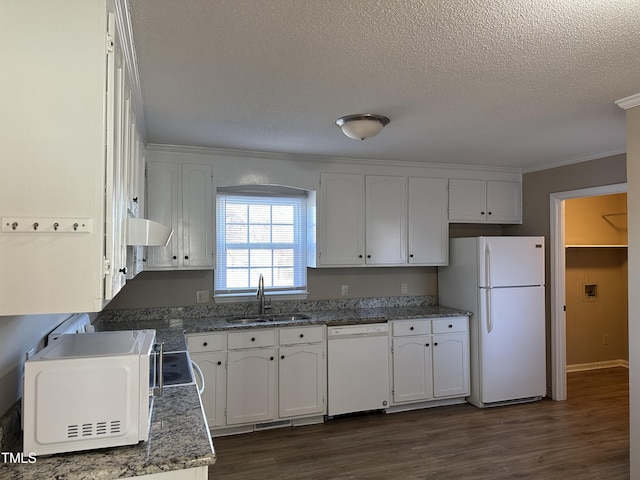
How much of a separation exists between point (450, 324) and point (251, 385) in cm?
193

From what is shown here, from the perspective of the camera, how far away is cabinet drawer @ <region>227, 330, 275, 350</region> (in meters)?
3.65

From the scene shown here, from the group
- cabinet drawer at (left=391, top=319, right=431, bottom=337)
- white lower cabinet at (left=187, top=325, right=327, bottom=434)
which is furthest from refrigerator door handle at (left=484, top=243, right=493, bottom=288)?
white lower cabinet at (left=187, top=325, right=327, bottom=434)

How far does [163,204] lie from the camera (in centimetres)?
374

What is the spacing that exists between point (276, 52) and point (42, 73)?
0.98 m

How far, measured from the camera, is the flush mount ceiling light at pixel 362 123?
284 cm

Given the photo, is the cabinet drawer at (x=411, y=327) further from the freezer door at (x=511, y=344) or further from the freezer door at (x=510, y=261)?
the freezer door at (x=510, y=261)

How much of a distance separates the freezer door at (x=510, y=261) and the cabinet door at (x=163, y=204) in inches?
108

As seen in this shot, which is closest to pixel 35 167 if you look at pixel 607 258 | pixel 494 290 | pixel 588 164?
pixel 494 290

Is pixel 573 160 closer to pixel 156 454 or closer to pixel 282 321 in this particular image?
pixel 282 321

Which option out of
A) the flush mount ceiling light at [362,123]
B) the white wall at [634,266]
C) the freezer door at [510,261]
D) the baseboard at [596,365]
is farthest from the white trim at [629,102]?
the baseboard at [596,365]

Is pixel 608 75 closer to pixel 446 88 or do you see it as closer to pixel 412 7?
pixel 446 88

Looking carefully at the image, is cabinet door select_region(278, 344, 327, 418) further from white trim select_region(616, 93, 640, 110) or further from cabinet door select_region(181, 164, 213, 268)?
white trim select_region(616, 93, 640, 110)

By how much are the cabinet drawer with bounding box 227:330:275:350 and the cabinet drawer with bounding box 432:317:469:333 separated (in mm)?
1565

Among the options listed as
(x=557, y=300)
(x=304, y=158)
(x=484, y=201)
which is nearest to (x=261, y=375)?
(x=304, y=158)
